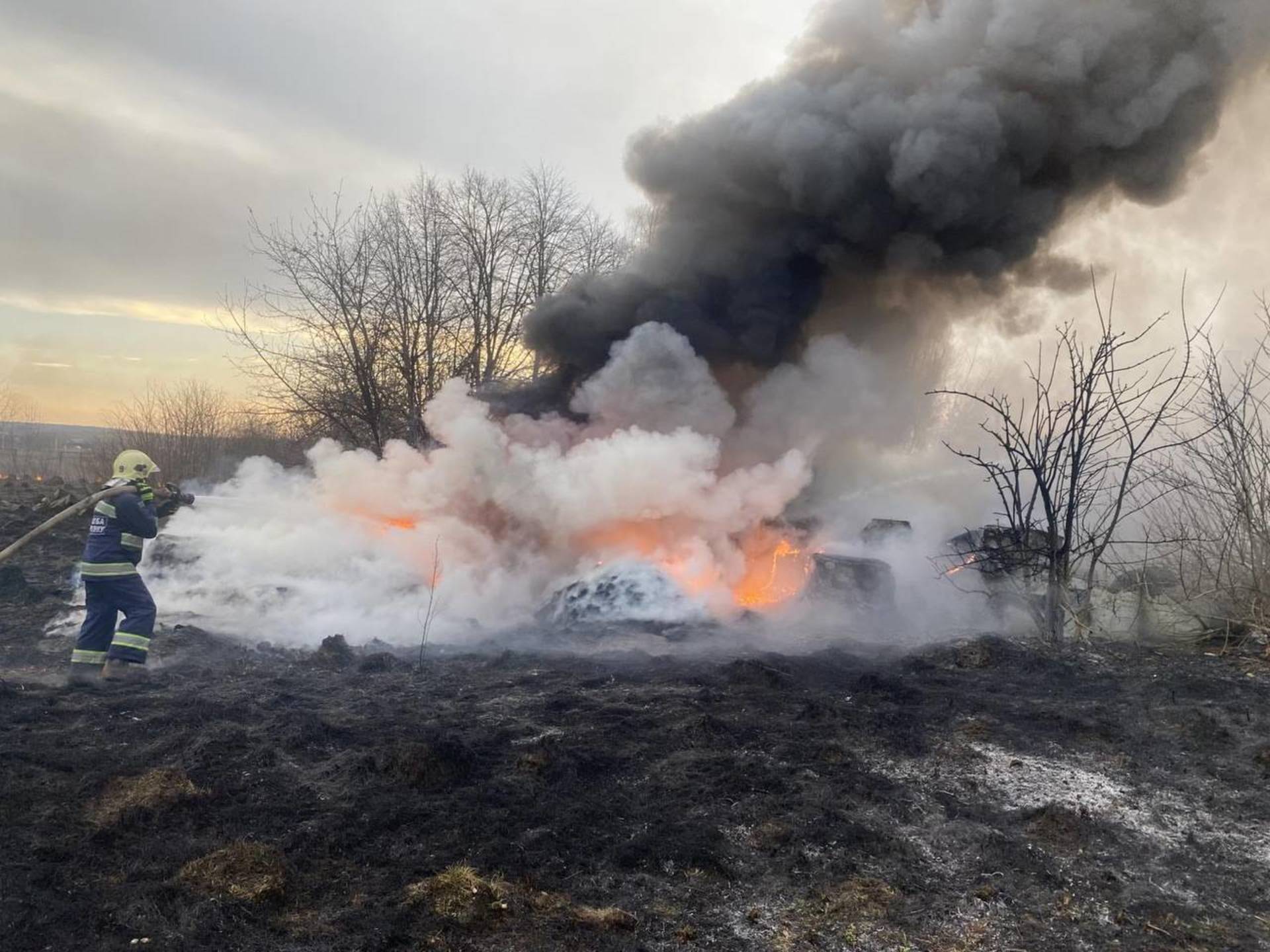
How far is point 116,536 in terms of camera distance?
25.3 feet

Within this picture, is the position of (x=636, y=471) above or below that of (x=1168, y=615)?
above

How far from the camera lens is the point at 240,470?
1531 cm

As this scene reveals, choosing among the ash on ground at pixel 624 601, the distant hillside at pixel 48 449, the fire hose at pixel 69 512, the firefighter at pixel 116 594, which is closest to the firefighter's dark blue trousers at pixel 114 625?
the firefighter at pixel 116 594

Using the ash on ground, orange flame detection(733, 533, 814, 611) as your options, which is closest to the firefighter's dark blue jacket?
the ash on ground

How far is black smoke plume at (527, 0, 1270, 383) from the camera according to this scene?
11.5 metres

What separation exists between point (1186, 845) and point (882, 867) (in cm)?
164

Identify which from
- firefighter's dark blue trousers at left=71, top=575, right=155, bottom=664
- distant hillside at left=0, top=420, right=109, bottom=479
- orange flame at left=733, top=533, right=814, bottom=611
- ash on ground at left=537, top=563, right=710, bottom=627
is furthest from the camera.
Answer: distant hillside at left=0, top=420, right=109, bottom=479

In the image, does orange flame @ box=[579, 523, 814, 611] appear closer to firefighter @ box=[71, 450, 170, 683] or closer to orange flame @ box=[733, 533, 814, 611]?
orange flame @ box=[733, 533, 814, 611]

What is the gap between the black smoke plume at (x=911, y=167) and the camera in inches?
454

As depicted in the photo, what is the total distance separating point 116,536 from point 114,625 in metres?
0.82

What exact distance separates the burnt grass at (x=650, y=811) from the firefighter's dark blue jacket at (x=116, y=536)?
1.05 m

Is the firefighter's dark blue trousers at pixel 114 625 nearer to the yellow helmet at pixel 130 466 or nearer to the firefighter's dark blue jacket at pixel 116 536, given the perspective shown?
the firefighter's dark blue jacket at pixel 116 536

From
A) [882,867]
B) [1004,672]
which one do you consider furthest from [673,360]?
[882,867]

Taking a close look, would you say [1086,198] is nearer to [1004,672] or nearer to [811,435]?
[811,435]
